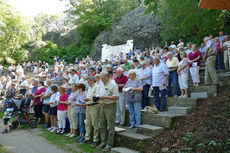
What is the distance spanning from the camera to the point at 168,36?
60.2 feet

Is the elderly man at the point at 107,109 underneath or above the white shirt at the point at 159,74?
underneath

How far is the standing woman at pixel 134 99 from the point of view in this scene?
19.1ft

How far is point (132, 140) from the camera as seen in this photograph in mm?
5051

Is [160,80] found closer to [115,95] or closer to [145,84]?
[145,84]

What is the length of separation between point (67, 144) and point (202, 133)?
12.6 ft

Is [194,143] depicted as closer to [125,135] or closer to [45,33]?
[125,135]

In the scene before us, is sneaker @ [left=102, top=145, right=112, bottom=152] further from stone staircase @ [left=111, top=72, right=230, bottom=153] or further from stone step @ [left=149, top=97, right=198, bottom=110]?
stone step @ [left=149, top=97, right=198, bottom=110]

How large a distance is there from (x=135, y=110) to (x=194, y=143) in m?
2.00

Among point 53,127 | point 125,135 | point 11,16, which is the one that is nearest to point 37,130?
point 53,127

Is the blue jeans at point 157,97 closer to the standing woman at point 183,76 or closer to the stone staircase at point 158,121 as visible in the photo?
the stone staircase at point 158,121

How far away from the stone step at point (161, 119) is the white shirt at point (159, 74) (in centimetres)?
100

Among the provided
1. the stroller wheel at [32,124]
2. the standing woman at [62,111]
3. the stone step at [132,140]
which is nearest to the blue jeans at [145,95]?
the stone step at [132,140]

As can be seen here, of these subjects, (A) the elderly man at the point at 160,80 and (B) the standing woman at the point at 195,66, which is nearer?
(A) the elderly man at the point at 160,80

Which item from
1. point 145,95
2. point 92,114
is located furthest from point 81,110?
point 145,95
